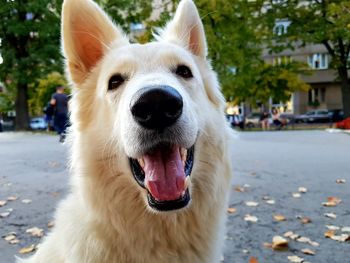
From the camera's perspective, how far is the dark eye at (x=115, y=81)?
8.94 ft

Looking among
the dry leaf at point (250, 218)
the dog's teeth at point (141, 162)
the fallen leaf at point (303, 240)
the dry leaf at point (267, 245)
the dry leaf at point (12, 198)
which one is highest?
the dog's teeth at point (141, 162)

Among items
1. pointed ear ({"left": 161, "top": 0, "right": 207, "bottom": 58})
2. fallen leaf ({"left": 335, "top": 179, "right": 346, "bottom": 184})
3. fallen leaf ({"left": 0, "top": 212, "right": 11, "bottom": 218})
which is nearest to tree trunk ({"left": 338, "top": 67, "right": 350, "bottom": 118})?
fallen leaf ({"left": 335, "top": 179, "right": 346, "bottom": 184})

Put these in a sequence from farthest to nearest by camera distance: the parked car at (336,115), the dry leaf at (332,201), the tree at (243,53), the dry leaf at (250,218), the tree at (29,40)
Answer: the parked car at (336,115), the tree at (29,40), the tree at (243,53), the dry leaf at (332,201), the dry leaf at (250,218)

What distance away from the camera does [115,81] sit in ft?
9.00

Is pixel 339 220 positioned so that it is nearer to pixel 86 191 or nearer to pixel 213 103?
pixel 213 103

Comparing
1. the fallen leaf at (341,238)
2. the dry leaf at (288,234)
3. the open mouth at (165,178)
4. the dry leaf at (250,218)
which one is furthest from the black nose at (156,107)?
the dry leaf at (250,218)

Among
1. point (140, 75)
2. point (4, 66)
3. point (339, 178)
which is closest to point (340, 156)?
point (339, 178)

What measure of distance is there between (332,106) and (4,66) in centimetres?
3985

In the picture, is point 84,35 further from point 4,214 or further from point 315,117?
point 315,117

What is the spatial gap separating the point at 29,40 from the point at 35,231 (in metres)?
28.0

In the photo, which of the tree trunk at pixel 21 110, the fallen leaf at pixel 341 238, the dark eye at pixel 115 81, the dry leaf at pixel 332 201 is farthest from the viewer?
the tree trunk at pixel 21 110

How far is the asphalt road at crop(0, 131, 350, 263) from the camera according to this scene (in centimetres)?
409

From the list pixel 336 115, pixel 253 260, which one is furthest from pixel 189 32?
pixel 336 115

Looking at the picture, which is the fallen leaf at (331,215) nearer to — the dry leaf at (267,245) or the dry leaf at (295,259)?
the dry leaf at (267,245)
